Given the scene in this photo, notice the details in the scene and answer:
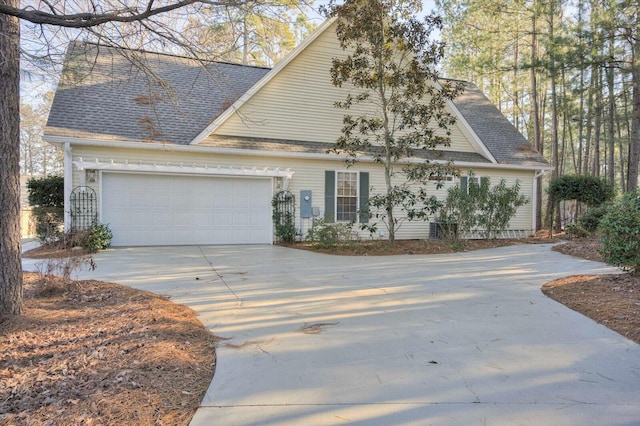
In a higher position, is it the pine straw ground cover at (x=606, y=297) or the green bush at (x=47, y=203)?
the green bush at (x=47, y=203)

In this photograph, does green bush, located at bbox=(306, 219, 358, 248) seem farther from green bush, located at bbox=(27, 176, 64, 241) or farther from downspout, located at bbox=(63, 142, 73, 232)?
green bush, located at bbox=(27, 176, 64, 241)

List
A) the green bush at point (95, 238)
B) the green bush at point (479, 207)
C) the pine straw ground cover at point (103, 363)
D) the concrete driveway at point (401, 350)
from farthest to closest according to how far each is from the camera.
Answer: the green bush at point (479, 207) → the green bush at point (95, 238) → the concrete driveway at point (401, 350) → the pine straw ground cover at point (103, 363)

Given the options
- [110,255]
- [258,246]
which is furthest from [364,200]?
[110,255]

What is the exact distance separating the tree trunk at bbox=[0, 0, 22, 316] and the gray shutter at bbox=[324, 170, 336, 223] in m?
8.88

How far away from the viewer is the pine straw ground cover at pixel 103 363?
2504 mm

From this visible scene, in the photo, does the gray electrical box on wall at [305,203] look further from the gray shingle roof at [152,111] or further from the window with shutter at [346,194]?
the gray shingle roof at [152,111]

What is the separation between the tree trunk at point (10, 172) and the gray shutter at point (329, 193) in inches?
349

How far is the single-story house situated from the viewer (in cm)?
1016

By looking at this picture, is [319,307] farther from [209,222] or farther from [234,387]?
[209,222]

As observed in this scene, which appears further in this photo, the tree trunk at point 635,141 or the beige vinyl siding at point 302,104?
the tree trunk at point 635,141

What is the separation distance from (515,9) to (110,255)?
19717 millimetres

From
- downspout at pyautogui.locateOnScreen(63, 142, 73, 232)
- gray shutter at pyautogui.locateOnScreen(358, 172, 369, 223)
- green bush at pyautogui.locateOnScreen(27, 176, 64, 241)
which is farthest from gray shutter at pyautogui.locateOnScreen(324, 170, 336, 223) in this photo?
green bush at pyautogui.locateOnScreen(27, 176, 64, 241)

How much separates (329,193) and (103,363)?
9604mm

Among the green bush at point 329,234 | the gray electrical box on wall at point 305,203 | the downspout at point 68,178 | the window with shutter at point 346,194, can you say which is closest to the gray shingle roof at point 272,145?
the window with shutter at point 346,194
